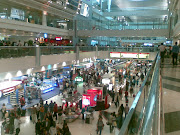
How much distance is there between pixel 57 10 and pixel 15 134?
20.1 meters

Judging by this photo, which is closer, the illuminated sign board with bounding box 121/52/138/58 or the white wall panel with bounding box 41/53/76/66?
the white wall panel with bounding box 41/53/76/66

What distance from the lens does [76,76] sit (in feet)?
72.6

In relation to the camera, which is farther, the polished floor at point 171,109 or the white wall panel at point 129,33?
the white wall panel at point 129,33

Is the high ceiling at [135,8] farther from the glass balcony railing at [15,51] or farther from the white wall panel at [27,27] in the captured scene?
the glass balcony railing at [15,51]

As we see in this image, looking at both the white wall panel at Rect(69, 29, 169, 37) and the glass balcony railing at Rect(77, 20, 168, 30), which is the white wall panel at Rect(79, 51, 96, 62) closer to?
the white wall panel at Rect(69, 29, 169, 37)

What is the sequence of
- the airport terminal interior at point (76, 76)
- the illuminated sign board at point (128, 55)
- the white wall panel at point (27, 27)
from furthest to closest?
the illuminated sign board at point (128, 55), the white wall panel at point (27, 27), the airport terminal interior at point (76, 76)

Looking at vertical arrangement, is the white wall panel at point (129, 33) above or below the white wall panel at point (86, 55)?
above

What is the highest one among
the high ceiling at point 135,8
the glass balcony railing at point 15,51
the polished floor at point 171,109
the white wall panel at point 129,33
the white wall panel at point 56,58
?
the high ceiling at point 135,8

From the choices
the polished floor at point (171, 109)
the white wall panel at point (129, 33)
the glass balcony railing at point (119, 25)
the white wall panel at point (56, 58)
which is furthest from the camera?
the glass balcony railing at point (119, 25)

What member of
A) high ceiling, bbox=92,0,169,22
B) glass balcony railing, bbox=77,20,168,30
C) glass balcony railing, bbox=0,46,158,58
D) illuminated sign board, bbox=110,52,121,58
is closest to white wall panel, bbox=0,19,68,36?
glass balcony railing, bbox=77,20,168,30

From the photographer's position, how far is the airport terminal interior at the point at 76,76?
11.6 feet

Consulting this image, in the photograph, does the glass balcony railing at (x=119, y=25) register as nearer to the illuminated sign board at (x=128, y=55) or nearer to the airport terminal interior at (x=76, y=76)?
the airport terminal interior at (x=76, y=76)

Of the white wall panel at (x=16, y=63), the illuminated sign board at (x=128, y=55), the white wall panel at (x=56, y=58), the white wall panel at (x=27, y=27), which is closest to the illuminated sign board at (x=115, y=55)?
the illuminated sign board at (x=128, y=55)

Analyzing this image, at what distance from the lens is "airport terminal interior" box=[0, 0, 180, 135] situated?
3.53 metres
